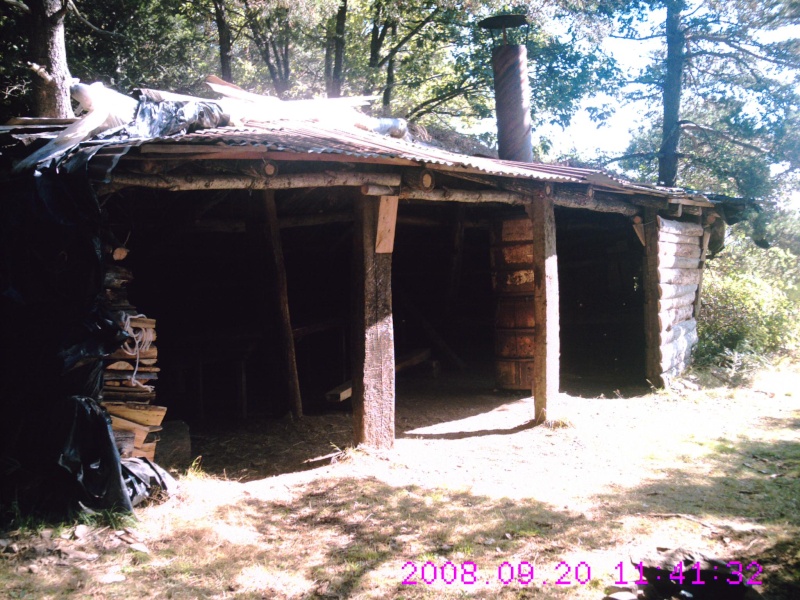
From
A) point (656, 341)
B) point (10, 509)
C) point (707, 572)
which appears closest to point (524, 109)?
point (656, 341)

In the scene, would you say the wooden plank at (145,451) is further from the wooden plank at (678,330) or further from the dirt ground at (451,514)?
the wooden plank at (678,330)

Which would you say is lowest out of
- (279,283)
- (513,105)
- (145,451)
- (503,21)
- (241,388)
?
(241,388)

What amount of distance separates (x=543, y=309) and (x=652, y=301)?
9.60 feet

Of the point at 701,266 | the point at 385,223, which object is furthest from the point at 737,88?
the point at 385,223

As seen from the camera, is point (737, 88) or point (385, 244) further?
point (737, 88)

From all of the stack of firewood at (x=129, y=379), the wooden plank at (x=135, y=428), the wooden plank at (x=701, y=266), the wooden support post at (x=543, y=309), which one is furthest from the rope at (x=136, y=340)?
the wooden plank at (x=701, y=266)

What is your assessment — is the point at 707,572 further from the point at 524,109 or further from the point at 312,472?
the point at 524,109

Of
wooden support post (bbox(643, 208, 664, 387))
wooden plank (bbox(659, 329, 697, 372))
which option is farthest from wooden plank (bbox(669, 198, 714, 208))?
wooden plank (bbox(659, 329, 697, 372))

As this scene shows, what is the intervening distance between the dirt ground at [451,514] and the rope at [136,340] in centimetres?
103

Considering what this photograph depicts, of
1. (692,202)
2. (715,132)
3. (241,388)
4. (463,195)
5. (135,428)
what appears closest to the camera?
(135,428)

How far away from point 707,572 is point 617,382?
23.6ft

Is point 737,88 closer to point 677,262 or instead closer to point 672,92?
point 672,92

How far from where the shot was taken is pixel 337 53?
17.1 meters

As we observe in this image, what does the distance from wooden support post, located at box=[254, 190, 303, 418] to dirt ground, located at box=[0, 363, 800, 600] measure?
469 millimetres
